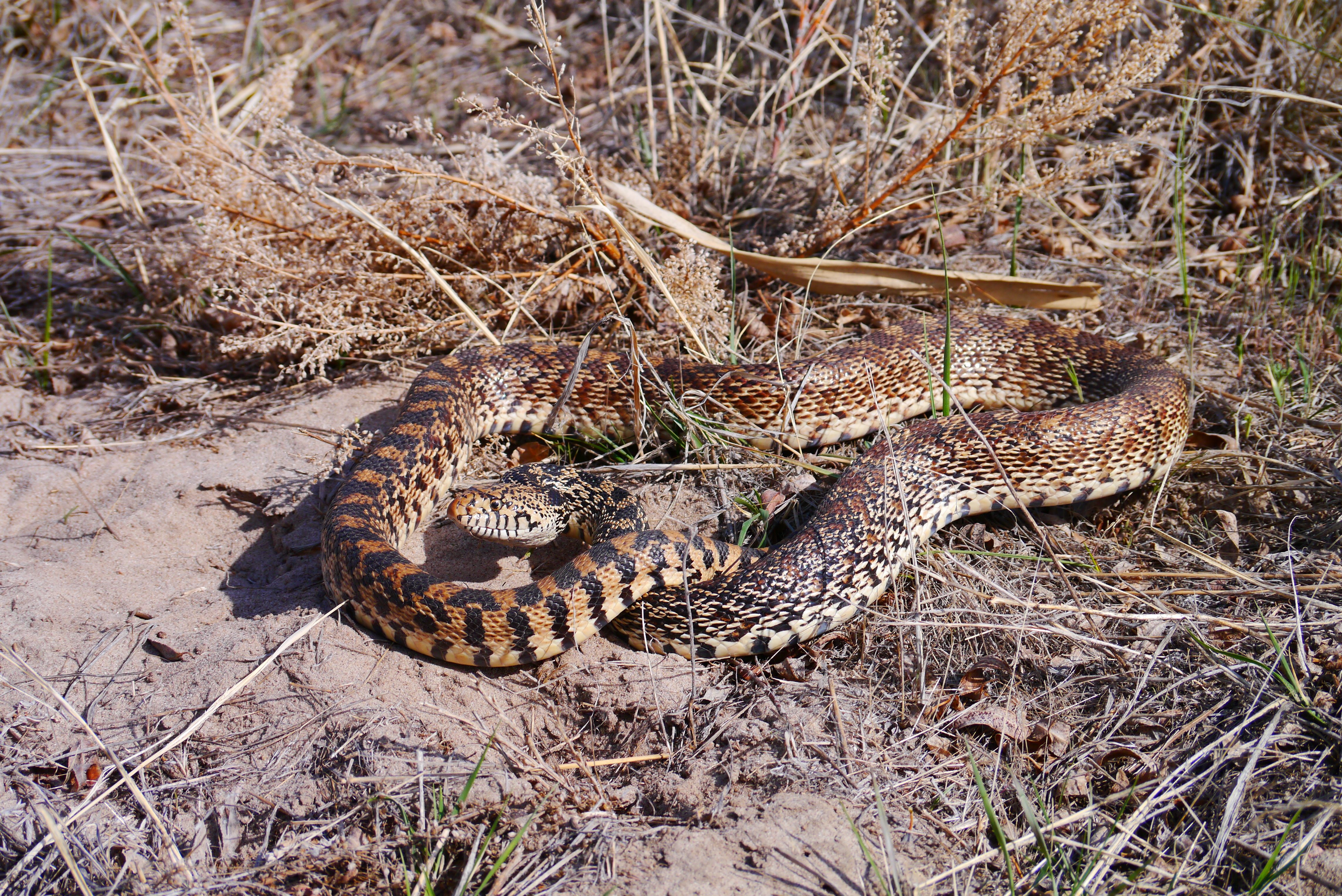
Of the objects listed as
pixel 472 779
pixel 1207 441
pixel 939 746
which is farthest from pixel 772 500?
pixel 1207 441

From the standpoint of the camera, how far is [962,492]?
4.80 metres

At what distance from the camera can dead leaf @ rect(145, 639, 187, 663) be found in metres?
3.94

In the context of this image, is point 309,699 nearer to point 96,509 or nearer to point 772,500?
point 96,509

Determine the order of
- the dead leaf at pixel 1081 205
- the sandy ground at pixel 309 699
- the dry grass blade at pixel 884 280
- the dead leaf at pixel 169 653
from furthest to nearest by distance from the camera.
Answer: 1. the dead leaf at pixel 1081 205
2. the dry grass blade at pixel 884 280
3. the dead leaf at pixel 169 653
4. the sandy ground at pixel 309 699

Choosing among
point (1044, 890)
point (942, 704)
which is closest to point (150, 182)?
point (942, 704)

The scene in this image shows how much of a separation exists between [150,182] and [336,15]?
5372 mm

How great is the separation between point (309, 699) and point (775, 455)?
2.83 meters

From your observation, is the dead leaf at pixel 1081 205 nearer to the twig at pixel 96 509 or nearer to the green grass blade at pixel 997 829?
the green grass blade at pixel 997 829

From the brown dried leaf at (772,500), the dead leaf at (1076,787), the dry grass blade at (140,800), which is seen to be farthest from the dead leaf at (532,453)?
the dead leaf at (1076,787)

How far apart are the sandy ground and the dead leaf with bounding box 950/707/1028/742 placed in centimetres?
63

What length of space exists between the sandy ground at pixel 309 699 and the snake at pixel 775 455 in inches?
9.5

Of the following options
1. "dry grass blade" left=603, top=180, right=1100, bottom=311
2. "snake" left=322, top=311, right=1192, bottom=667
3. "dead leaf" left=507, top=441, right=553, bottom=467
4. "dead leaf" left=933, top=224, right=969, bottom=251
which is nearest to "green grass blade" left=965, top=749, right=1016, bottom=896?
"snake" left=322, top=311, right=1192, bottom=667

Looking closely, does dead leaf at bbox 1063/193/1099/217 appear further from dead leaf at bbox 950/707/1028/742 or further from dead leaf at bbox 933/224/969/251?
dead leaf at bbox 950/707/1028/742

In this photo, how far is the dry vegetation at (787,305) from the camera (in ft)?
10.8
